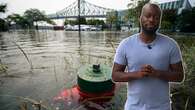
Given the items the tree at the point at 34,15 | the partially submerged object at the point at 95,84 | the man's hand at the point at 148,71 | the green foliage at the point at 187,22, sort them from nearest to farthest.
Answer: the man's hand at the point at 148,71, the partially submerged object at the point at 95,84, the green foliage at the point at 187,22, the tree at the point at 34,15

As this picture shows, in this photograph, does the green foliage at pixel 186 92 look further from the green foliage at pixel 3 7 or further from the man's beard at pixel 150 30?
the green foliage at pixel 3 7

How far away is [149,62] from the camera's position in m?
1.93

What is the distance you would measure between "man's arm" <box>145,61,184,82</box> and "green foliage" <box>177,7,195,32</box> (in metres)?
48.4

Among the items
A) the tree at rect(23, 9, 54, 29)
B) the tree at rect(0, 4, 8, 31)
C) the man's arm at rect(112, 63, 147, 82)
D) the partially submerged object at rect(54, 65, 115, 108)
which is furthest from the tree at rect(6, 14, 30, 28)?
the man's arm at rect(112, 63, 147, 82)

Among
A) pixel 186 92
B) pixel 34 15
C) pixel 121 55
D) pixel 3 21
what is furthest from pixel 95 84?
pixel 34 15

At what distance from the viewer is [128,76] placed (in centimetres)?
196

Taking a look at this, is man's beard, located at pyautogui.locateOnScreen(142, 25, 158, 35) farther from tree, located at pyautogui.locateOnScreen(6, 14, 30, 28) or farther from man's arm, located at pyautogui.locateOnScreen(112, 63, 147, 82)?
tree, located at pyautogui.locateOnScreen(6, 14, 30, 28)

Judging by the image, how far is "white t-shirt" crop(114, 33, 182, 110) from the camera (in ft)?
6.34

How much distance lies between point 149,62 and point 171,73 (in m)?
0.20

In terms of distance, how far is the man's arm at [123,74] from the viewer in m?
1.89

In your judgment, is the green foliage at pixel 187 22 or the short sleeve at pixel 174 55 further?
the green foliage at pixel 187 22

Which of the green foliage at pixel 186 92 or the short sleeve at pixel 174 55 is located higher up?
the short sleeve at pixel 174 55

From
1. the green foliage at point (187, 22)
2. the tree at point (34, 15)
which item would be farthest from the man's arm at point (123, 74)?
the tree at point (34, 15)

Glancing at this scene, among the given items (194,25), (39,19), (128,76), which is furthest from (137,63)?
(39,19)
